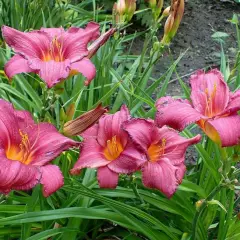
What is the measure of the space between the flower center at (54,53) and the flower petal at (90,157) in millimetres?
299

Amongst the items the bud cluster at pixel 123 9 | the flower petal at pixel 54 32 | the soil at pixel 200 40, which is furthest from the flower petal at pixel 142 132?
the soil at pixel 200 40

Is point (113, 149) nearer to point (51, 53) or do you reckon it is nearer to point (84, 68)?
point (84, 68)

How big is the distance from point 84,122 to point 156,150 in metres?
0.21

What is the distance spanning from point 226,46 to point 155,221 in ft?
7.98

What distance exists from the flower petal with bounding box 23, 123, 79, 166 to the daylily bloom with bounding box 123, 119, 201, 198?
0.53ft

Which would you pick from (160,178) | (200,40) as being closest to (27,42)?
(160,178)

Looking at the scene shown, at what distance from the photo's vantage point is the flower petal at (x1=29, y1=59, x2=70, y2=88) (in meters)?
1.42

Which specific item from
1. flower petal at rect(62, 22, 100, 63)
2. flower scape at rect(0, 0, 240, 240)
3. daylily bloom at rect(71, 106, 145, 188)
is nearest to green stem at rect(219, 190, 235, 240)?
flower scape at rect(0, 0, 240, 240)

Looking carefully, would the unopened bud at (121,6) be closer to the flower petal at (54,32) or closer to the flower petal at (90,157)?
the flower petal at (54,32)

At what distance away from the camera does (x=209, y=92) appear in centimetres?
146

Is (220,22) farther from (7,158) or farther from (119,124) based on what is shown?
(7,158)

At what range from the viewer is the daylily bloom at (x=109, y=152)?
4.34ft

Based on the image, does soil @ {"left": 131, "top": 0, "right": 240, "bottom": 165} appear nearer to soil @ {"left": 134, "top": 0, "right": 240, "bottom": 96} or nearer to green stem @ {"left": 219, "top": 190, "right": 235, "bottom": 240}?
soil @ {"left": 134, "top": 0, "right": 240, "bottom": 96}

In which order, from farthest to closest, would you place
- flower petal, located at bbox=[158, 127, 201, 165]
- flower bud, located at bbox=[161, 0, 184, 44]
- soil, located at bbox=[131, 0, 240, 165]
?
soil, located at bbox=[131, 0, 240, 165] → flower bud, located at bbox=[161, 0, 184, 44] → flower petal, located at bbox=[158, 127, 201, 165]
